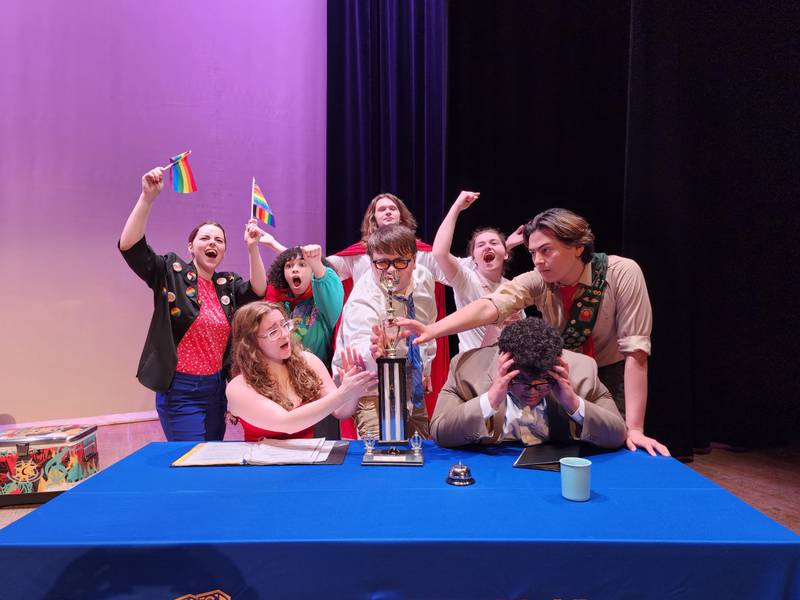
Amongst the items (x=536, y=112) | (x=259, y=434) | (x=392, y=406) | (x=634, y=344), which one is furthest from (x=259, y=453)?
(x=536, y=112)

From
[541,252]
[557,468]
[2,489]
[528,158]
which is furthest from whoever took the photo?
[528,158]

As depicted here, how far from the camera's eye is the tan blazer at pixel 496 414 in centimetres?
176

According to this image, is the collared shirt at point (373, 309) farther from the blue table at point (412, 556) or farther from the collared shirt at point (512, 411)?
the blue table at point (412, 556)

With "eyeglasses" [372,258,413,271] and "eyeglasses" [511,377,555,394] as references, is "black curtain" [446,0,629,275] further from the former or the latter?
"eyeglasses" [511,377,555,394]

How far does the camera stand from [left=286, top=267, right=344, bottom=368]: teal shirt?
2.85 m

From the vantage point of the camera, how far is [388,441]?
1734 millimetres

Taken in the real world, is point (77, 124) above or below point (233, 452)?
above

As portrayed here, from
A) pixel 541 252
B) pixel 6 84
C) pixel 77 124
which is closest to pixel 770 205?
pixel 541 252

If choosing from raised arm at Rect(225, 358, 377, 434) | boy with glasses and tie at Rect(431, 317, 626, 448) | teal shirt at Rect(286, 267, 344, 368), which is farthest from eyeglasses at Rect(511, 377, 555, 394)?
teal shirt at Rect(286, 267, 344, 368)

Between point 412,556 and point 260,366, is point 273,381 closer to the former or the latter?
point 260,366

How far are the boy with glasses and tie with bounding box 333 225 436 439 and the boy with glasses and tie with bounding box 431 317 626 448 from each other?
16cm

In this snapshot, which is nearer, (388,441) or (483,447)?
(388,441)

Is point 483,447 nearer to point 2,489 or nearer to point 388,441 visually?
point 388,441

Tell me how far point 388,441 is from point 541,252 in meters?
0.93
